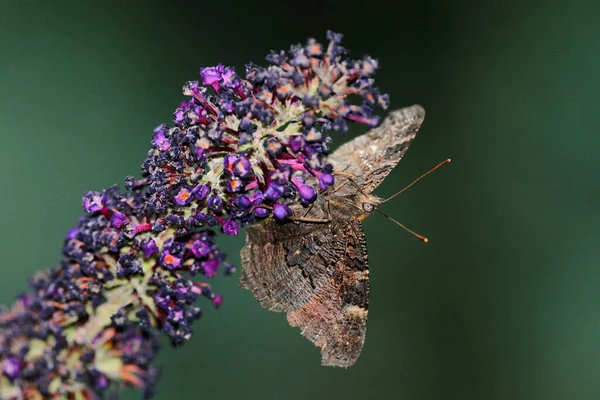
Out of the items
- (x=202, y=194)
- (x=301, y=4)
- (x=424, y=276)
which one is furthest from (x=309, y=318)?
(x=301, y=4)

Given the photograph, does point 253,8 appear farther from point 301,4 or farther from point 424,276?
point 424,276

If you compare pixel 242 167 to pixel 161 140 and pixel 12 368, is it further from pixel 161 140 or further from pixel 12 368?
pixel 12 368

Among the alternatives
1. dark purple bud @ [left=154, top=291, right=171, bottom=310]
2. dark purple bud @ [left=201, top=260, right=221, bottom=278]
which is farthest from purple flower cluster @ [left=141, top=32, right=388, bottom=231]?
dark purple bud @ [left=154, top=291, right=171, bottom=310]

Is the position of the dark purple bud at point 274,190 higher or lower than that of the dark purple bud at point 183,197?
lower

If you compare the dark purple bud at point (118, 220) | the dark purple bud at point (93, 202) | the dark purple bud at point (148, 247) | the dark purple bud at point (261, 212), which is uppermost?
the dark purple bud at point (93, 202)

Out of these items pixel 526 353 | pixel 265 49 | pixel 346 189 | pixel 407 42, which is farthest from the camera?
pixel 407 42

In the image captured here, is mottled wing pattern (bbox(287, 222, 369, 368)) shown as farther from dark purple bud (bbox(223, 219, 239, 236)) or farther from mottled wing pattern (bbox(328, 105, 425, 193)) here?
dark purple bud (bbox(223, 219, 239, 236))

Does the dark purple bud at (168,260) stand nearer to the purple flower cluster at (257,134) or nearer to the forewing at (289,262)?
the purple flower cluster at (257,134)

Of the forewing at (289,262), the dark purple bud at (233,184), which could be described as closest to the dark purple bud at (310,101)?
the dark purple bud at (233,184)
